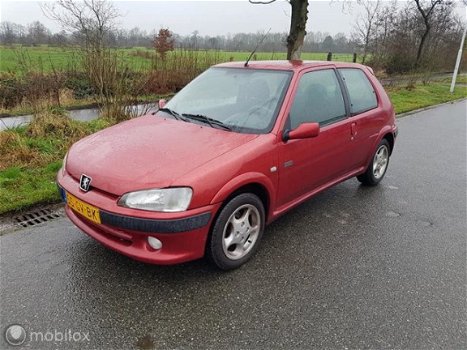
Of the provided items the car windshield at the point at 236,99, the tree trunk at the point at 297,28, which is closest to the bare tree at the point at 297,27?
the tree trunk at the point at 297,28

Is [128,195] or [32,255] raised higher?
[128,195]

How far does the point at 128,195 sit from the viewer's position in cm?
245

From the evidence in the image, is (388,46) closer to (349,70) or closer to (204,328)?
(349,70)

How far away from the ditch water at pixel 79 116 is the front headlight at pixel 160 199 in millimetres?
4625

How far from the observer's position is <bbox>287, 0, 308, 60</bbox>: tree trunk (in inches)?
411

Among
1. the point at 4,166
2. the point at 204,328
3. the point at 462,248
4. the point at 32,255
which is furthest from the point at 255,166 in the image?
the point at 4,166

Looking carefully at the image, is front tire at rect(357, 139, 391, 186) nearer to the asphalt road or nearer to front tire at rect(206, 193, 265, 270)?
the asphalt road

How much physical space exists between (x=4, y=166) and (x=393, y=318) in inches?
196

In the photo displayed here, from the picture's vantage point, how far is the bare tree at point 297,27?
10443 millimetres

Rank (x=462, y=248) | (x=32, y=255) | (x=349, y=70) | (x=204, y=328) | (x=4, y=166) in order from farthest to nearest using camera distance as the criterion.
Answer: (x=4, y=166), (x=349, y=70), (x=462, y=248), (x=32, y=255), (x=204, y=328)

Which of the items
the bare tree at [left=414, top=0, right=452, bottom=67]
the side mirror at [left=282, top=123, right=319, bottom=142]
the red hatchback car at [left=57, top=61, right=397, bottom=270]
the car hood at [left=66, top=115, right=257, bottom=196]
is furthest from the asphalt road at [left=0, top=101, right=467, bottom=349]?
the bare tree at [left=414, top=0, right=452, bottom=67]

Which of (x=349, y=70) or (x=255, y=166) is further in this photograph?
A: (x=349, y=70)

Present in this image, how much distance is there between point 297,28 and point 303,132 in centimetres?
875

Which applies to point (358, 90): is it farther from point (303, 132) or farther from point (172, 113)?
point (172, 113)
